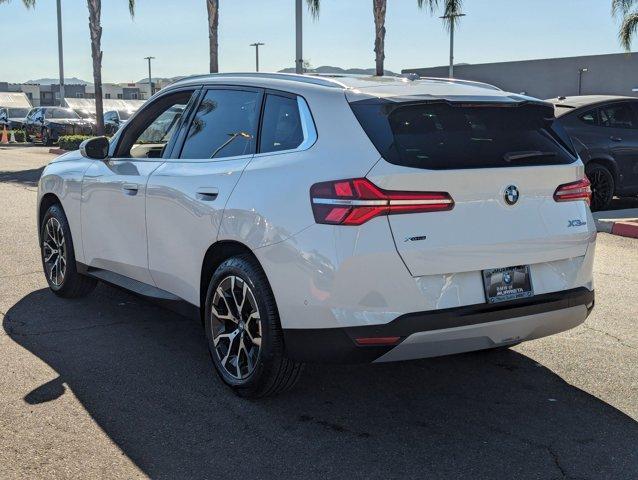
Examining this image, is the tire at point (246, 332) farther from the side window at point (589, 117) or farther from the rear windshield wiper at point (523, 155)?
the side window at point (589, 117)

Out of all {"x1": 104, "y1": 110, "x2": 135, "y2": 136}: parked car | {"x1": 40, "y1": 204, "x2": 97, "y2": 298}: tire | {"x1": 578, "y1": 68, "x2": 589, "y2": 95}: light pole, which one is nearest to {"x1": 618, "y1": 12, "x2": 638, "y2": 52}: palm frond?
{"x1": 578, "y1": 68, "x2": 589, "y2": 95}: light pole

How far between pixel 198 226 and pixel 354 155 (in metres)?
1.20

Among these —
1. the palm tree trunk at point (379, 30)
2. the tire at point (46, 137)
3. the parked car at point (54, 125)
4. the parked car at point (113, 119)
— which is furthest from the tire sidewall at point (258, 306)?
the parked car at point (113, 119)

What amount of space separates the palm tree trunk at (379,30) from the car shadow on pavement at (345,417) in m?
18.8

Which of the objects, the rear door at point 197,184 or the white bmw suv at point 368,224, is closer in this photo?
the white bmw suv at point 368,224

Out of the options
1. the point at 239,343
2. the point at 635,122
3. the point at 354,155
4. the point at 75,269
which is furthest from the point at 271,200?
the point at 635,122

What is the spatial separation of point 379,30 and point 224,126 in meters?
19.3

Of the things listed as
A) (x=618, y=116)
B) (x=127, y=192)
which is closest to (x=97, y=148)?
(x=127, y=192)

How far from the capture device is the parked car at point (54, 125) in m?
34.2

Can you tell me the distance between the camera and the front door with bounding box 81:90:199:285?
5309mm

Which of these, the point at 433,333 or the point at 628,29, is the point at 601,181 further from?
the point at 628,29

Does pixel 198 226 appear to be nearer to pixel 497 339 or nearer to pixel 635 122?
pixel 497 339

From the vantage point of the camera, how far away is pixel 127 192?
5402 millimetres

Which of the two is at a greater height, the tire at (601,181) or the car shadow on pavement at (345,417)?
the tire at (601,181)
